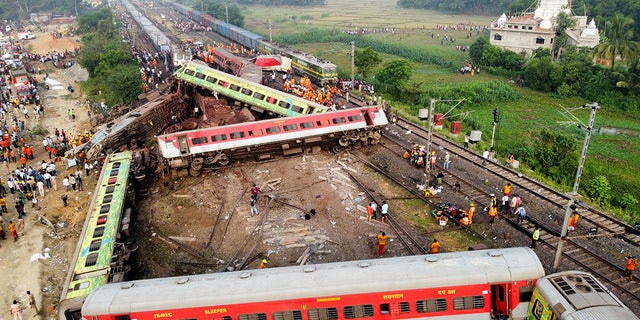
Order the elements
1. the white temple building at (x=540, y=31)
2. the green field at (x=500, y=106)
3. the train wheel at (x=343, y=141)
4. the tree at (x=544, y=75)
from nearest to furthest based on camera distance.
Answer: the train wheel at (x=343, y=141)
the green field at (x=500, y=106)
the tree at (x=544, y=75)
the white temple building at (x=540, y=31)

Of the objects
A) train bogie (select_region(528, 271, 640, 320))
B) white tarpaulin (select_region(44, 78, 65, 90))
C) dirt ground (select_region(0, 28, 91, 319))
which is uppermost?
train bogie (select_region(528, 271, 640, 320))

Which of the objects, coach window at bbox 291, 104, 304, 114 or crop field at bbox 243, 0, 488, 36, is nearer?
coach window at bbox 291, 104, 304, 114

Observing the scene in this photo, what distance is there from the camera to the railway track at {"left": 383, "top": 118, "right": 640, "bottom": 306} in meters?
18.8

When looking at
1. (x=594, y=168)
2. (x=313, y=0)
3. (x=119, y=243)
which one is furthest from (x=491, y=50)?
(x=313, y=0)

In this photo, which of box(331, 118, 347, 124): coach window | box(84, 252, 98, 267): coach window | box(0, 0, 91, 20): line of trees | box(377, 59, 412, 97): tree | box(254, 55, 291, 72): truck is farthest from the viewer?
box(0, 0, 91, 20): line of trees

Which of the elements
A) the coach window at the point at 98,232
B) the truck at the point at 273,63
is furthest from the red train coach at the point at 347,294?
the truck at the point at 273,63

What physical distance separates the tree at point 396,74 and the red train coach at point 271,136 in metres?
16.8

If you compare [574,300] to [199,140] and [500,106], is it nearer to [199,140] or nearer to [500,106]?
[199,140]

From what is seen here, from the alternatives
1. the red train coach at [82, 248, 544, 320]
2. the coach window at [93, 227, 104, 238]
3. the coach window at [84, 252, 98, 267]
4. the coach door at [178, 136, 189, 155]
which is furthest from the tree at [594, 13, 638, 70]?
the coach window at [84, 252, 98, 267]

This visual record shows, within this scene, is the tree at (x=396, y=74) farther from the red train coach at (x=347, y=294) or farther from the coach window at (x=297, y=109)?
the red train coach at (x=347, y=294)

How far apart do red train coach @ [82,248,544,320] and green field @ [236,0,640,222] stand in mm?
14677

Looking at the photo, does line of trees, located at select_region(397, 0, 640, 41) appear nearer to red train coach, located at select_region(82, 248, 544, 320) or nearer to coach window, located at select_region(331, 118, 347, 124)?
coach window, located at select_region(331, 118, 347, 124)

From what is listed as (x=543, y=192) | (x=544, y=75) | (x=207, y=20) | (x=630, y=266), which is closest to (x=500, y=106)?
(x=544, y=75)

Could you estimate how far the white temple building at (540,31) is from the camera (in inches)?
2566
